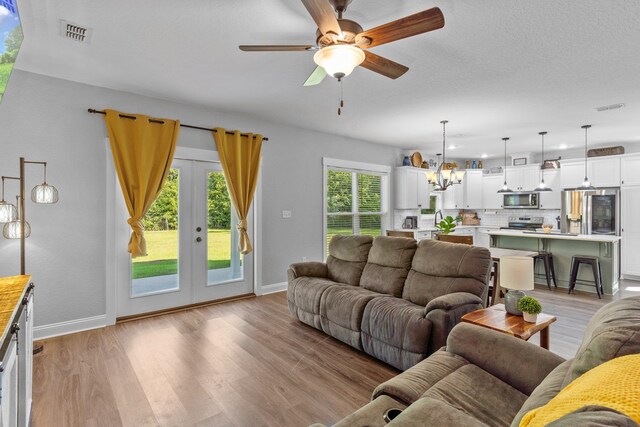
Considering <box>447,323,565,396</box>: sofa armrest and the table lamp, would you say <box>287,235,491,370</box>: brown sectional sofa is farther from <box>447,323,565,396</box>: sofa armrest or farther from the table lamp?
<box>447,323,565,396</box>: sofa armrest

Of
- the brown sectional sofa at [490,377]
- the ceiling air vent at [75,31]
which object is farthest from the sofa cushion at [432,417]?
the ceiling air vent at [75,31]

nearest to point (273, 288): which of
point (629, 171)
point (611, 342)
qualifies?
point (611, 342)

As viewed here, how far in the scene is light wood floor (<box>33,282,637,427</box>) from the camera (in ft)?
6.86

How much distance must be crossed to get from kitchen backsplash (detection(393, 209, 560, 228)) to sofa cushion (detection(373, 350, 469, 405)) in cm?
544

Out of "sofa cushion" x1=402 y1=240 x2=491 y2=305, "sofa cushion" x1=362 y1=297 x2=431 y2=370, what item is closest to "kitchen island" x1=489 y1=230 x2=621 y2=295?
"sofa cushion" x1=402 y1=240 x2=491 y2=305

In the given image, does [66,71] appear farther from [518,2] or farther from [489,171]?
[489,171]

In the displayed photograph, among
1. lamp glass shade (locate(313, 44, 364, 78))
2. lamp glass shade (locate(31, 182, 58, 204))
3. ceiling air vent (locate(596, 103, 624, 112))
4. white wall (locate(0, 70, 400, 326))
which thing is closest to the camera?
lamp glass shade (locate(313, 44, 364, 78))

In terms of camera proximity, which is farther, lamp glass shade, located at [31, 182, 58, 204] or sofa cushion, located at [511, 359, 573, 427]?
lamp glass shade, located at [31, 182, 58, 204]

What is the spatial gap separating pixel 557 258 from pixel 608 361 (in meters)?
A: 5.44

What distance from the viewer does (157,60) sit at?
2.99 m

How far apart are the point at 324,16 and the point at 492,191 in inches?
306

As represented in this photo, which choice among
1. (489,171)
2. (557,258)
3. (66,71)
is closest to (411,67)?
(66,71)

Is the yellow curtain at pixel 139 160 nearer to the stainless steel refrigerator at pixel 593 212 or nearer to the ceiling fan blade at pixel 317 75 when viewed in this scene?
the ceiling fan blade at pixel 317 75

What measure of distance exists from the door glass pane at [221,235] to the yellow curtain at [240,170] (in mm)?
137
